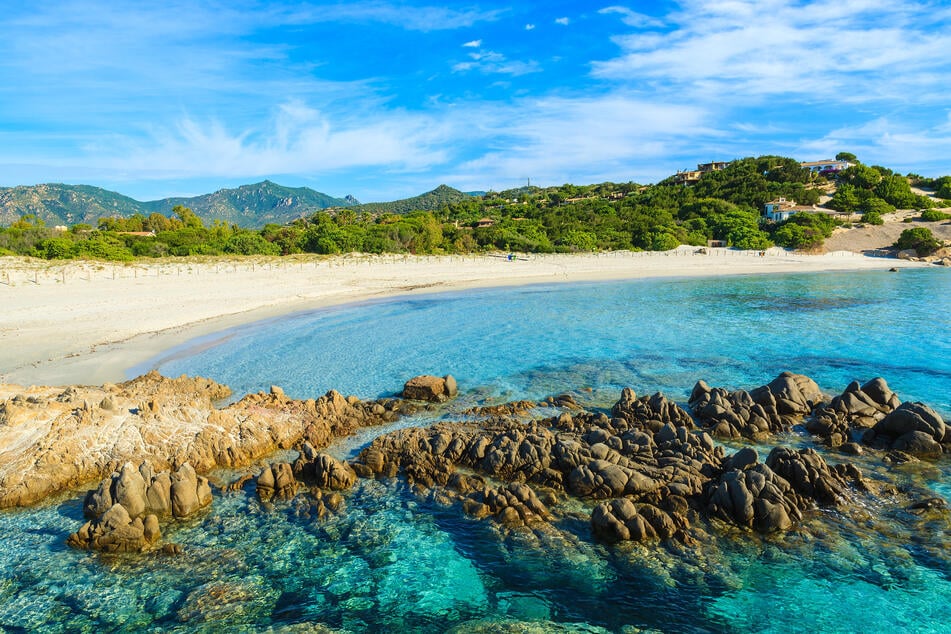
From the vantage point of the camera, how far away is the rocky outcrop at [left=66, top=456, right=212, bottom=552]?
850cm

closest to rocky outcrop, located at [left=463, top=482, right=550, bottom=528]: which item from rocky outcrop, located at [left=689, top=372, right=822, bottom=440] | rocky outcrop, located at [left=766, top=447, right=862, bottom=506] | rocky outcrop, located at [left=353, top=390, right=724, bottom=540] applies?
rocky outcrop, located at [left=353, top=390, right=724, bottom=540]

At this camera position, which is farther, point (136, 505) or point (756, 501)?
point (136, 505)

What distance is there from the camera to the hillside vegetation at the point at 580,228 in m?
57.8

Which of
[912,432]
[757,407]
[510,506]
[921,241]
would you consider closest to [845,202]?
[921,241]

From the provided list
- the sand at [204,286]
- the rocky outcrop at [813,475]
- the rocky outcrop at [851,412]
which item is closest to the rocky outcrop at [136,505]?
the sand at [204,286]

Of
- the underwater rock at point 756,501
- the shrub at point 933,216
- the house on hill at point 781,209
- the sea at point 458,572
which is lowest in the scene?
the sea at point 458,572

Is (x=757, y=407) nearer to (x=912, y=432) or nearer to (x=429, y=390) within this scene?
(x=912, y=432)

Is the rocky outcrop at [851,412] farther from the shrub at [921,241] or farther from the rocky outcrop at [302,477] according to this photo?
the shrub at [921,241]

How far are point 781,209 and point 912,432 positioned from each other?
77.6 m

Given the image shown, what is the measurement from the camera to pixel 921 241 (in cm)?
6075

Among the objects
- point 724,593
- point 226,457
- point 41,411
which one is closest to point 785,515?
point 724,593

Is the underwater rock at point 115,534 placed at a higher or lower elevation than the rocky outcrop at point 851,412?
lower

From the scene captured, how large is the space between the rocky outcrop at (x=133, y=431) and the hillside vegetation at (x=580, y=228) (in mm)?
43223

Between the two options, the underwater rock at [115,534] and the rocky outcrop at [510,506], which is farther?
the rocky outcrop at [510,506]
